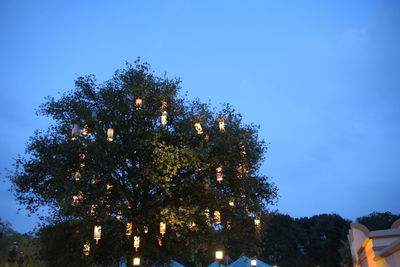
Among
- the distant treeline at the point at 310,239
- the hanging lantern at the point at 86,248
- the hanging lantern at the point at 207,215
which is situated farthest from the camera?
the distant treeline at the point at 310,239

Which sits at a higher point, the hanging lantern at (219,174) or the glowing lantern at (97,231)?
the hanging lantern at (219,174)

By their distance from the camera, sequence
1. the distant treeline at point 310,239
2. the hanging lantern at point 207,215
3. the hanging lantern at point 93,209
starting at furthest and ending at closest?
the distant treeline at point 310,239, the hanging lantern at point 207,215, the hanging lantern at point 93,209

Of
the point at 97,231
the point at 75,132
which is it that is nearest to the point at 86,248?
the point at 97,231

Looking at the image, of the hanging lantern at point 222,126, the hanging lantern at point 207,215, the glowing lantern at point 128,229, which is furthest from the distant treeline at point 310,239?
the glowing lantern at point 128,229

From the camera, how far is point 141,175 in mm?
15281

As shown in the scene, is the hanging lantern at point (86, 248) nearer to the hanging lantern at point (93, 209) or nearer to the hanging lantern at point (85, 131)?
the hanging lantern at point (93, 209)

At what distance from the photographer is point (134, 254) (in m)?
16.3

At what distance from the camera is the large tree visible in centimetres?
1497

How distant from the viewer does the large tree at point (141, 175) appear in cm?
1497

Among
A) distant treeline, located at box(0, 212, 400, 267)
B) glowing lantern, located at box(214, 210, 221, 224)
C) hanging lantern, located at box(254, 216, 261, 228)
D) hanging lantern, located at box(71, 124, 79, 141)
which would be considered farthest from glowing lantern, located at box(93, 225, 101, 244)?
distant treeline, located at box(0, 212, 400, 267)

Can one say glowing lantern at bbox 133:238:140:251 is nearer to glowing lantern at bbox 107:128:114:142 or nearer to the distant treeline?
glowing lantern at bbox 107:128:114:142

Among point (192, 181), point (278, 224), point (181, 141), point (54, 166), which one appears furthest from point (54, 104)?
point (278, 224)

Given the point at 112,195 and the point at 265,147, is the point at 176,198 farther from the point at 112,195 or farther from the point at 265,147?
the point at 265,147

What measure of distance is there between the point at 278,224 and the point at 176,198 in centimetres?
4384
